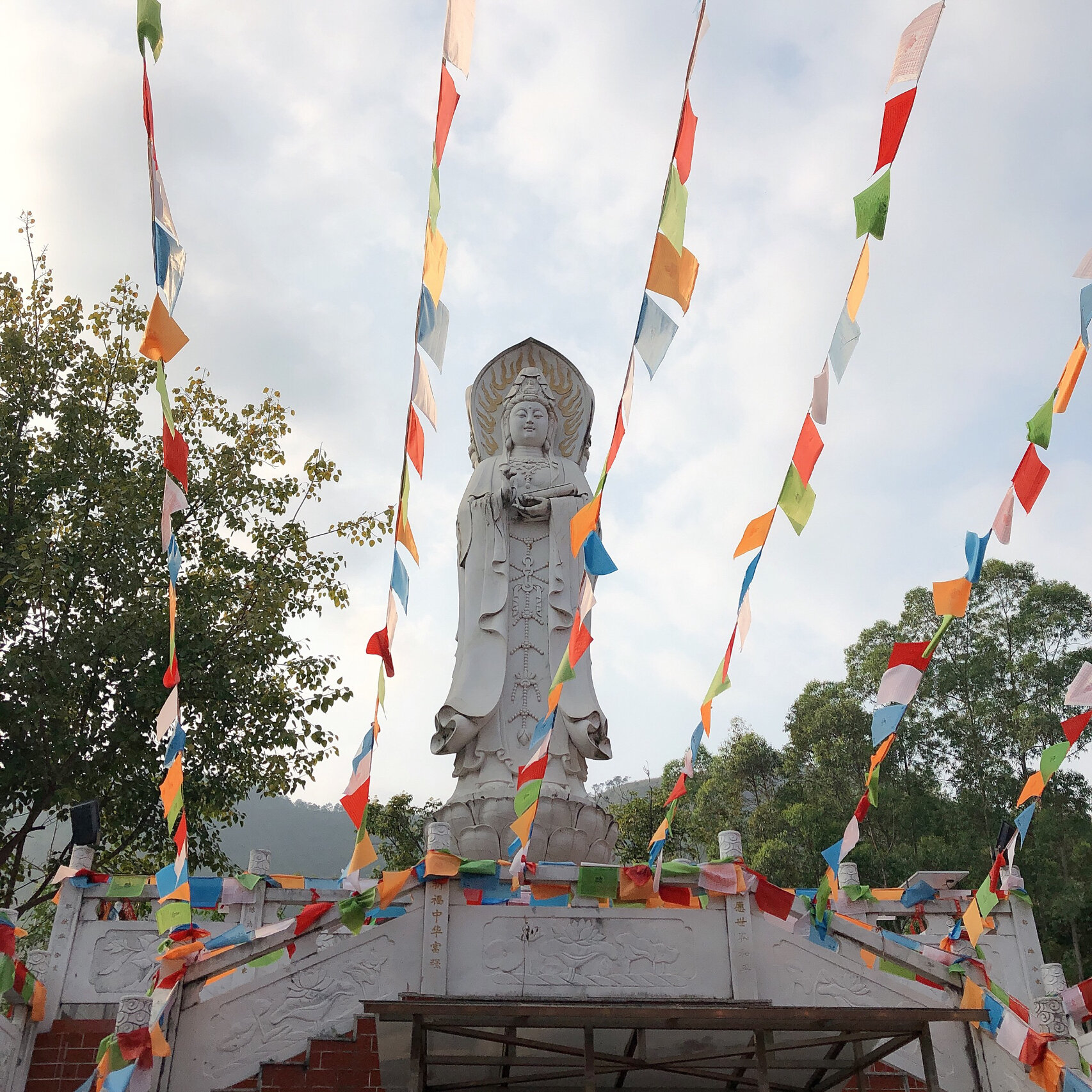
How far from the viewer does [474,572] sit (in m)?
12.1

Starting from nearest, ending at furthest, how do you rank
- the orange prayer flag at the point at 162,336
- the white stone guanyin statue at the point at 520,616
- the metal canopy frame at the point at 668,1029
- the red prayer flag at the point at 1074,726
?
the metal canopy frame at the point at 668,1029
the orange prayer flag at the point at 162,336
the red prayer flag at the point at 1074,726
the white stone guanyin statue at the point at 520,616

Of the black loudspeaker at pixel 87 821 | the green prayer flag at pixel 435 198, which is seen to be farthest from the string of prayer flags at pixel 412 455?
the black loudspeaker at pixel 87 821

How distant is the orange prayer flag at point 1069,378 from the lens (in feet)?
22.4

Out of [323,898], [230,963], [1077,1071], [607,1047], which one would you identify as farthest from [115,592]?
[1077,1071]

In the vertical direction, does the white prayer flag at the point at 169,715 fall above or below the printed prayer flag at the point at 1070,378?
below

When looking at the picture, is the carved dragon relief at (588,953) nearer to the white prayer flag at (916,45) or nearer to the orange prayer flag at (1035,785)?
the orange prayer flag at (1035,785)

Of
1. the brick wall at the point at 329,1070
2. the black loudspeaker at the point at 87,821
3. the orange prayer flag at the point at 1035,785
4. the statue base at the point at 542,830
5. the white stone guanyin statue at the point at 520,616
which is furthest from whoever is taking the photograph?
the white stone guanyin statue at the point at 520,616

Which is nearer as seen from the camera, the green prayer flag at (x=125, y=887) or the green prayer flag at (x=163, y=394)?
the green prayer flag at (x=163, y=394)

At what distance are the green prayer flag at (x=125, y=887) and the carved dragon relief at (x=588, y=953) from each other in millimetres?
2926

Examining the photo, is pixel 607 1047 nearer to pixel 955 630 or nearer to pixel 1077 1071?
pixel 1077 1071

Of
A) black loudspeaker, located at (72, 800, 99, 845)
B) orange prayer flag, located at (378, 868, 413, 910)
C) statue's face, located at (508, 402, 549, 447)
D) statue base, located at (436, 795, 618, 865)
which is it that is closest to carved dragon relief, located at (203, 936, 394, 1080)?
orange prayer flag, located at (378, 868, 413, 910)

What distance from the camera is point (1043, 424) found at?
274 inches

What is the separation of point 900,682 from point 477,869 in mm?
3125

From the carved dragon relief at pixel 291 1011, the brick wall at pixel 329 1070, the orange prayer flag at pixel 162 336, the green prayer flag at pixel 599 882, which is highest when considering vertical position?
the orange prayer flag at pixel 162 336
